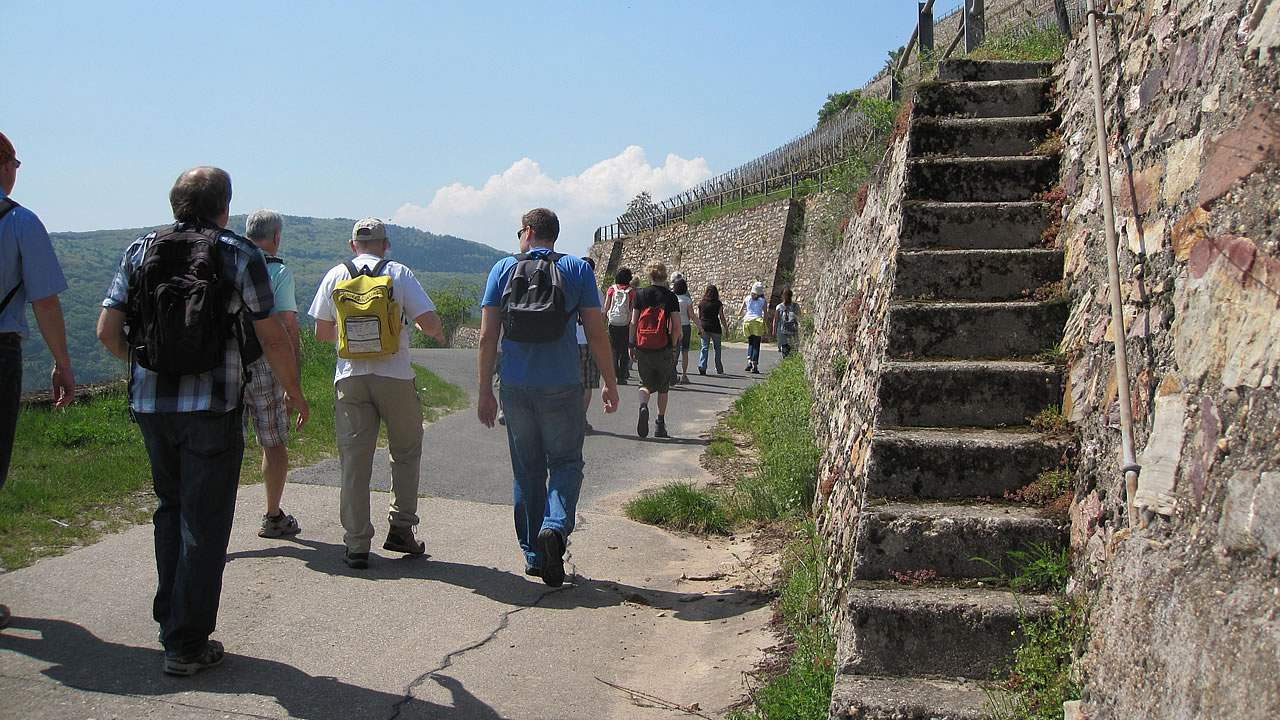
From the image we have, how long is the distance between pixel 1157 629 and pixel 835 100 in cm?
5874

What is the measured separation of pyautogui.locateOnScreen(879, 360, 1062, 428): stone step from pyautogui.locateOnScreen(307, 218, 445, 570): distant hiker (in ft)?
7.32

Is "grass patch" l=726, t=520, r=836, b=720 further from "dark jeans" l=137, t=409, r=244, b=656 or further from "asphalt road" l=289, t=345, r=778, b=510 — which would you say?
"asphalt road" l=289, t=345, r=778, b=510

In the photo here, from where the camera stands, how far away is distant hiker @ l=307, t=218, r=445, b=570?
4.70 m

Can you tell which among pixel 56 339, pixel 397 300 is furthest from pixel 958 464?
pixel 56 339

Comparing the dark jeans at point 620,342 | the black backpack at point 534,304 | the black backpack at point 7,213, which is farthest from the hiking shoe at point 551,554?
the dark jeans at point 620,342

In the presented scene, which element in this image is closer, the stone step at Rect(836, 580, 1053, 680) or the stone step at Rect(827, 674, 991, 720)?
the stone step at Rect(827, 674, 991, 720)

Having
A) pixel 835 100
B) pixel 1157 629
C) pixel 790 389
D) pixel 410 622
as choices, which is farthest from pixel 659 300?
pixel 835 100

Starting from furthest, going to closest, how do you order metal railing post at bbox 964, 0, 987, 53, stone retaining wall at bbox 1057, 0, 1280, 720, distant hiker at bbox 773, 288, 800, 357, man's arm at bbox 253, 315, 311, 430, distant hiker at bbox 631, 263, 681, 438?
1. distant hiker at bbox 773, 288, 800, 357
2. distant hiker at bbox 631, 263, 681, 438
3. metal railing post at bbox 964, 0, 987, 53
4. man's arm at bbox 253, 315, 311, 430
5. stone retaining wall at bbox 1057, 0, 1280, 720

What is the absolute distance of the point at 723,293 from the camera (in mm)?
34469

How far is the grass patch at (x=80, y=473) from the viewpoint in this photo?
199 inches

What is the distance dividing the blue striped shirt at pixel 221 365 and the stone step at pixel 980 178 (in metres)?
3.38

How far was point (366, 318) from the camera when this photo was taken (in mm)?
4668

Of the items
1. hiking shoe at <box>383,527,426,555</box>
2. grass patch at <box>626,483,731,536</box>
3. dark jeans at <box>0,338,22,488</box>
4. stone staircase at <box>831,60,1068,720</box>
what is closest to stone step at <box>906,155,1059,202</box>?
stone staircase at <box>831,60,1068,720</box>

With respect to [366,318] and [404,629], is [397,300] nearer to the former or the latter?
[366,318]
